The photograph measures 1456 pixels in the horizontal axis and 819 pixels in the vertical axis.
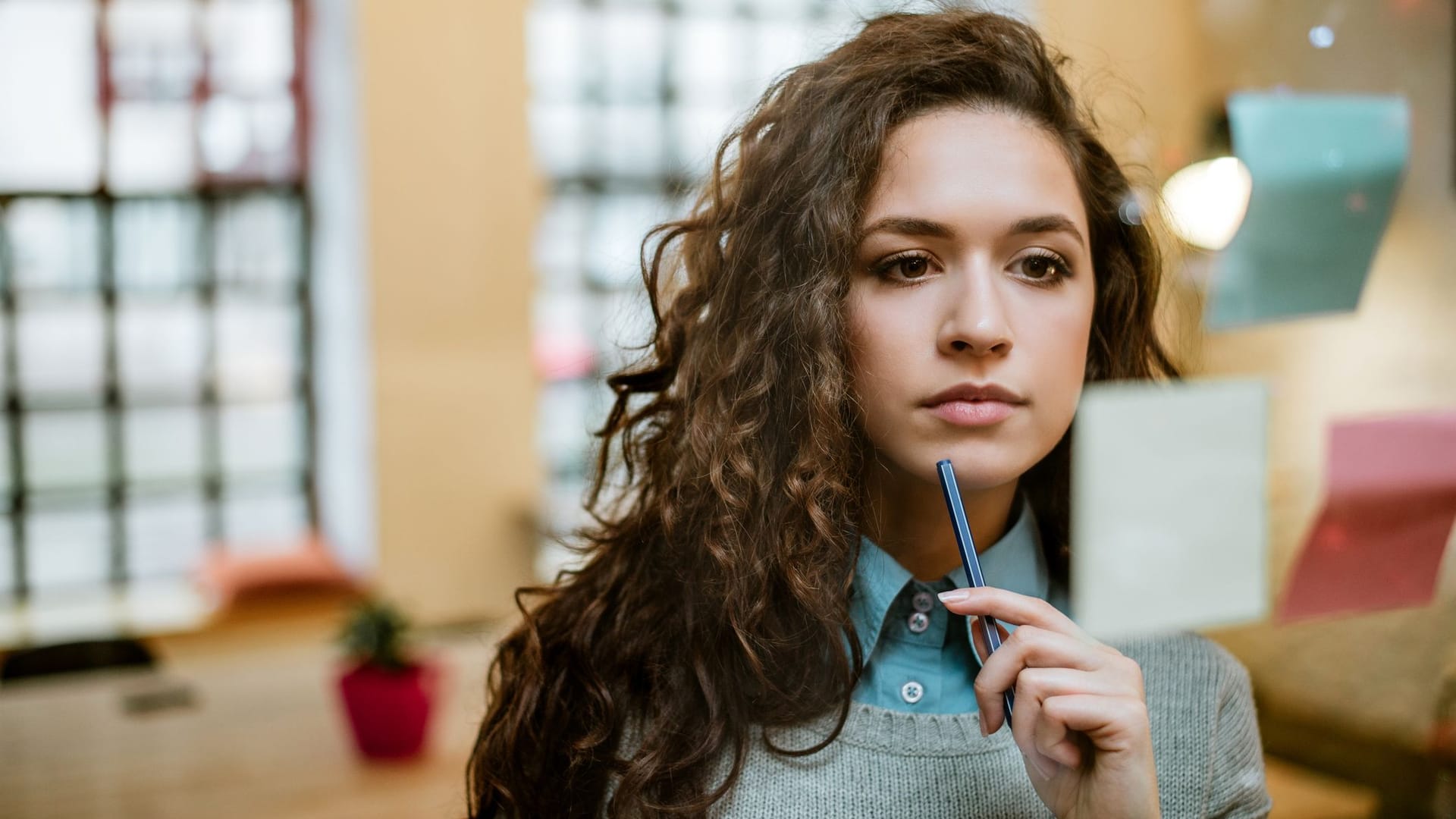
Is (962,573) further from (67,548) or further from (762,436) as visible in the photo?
(67,548)

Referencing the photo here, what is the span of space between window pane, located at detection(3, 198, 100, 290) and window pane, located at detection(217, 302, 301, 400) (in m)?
0.39

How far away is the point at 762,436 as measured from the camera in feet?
2.28

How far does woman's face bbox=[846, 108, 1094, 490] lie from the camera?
609 millimetres

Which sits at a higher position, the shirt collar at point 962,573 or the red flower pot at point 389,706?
the shirt collar at point 962,573

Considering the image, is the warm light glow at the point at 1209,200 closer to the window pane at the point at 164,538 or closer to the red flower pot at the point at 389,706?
the red flower pot at the point at 389,706

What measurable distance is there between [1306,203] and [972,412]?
0.32 metres

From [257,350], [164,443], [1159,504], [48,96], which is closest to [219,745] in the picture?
[164,443]

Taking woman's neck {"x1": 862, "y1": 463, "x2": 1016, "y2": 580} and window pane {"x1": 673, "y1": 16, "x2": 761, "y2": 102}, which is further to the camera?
window pane {"x1": 673, "y1": 16, "x2": 761, "y2": 102}

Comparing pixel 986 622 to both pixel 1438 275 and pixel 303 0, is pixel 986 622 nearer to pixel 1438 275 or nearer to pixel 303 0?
pixel 1438 275

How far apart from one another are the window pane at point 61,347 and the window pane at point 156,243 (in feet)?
0.46

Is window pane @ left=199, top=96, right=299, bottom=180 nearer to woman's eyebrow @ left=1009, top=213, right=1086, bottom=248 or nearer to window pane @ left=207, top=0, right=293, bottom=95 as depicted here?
window pane @ left=207, top=0, right=293, bottom=95

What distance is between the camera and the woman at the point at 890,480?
0.61 meters

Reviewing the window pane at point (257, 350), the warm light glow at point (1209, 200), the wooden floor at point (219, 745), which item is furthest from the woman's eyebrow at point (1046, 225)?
the window pane at point (257, 350)

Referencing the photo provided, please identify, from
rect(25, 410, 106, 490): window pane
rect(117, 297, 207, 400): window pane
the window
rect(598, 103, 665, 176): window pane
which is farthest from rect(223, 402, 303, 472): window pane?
rect(598, 103, 665, 176): window pane
